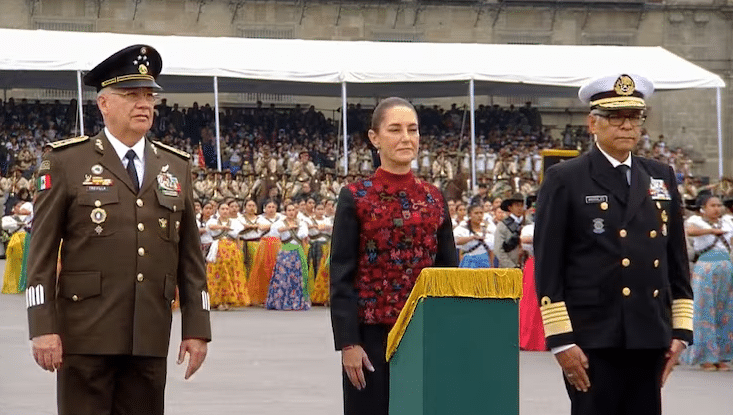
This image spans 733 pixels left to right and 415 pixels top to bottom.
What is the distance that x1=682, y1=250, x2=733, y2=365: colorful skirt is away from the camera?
13938 mm

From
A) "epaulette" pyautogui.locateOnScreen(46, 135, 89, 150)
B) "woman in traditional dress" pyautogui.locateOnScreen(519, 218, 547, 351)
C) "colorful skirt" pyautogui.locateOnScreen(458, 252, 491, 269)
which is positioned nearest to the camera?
"epaulette" pyautogui.locateOnScreen(46, 135, 89, 150)

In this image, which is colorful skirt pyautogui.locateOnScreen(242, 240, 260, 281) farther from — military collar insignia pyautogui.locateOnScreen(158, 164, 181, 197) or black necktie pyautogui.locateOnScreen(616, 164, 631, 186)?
black necktie pyautogui.locateOnScreen(616, 164, 631, 186)

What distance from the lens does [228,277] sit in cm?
2158

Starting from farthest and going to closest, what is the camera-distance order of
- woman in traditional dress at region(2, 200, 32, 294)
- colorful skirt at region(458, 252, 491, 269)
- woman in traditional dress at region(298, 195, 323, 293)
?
1. woman in traditional dress at region(2, 200, 32, 294)
2. woman in traditional dress at region(298, 195, 323, 293)
3. colorful skirt at region(458, 252, 491, 269)

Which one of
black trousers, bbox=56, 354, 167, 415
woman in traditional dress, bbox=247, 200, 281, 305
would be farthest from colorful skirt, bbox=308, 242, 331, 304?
black trousers, bbox=56, 354, 167, 415

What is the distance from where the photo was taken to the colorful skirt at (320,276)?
75.8 feet

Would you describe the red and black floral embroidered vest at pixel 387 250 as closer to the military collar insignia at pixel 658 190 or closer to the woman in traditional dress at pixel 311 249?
the military collar insignia at pixel 658 190

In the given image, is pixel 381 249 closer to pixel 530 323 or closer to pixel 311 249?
pixel 530 323

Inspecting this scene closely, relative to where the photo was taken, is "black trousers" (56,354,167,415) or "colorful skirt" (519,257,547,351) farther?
"colorful skirt" (519,257,547,351)

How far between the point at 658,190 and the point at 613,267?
369 millimetres

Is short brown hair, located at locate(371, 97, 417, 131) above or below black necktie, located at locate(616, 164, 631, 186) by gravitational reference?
above

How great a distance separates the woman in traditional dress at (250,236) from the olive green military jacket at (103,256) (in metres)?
16.9

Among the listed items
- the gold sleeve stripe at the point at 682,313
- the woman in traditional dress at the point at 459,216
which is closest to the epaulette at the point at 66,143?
the gold sleeve stripe at the point at 682,313

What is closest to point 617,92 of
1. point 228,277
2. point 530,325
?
point 530,325
